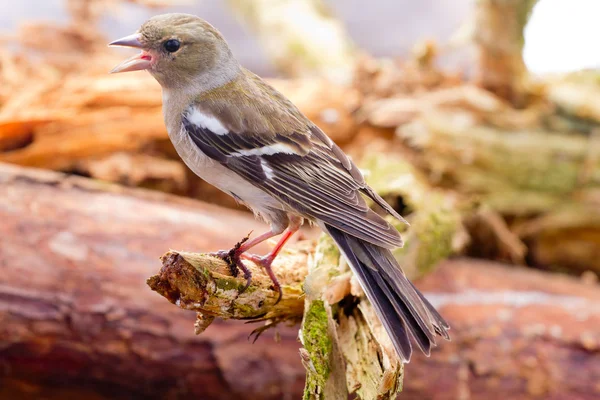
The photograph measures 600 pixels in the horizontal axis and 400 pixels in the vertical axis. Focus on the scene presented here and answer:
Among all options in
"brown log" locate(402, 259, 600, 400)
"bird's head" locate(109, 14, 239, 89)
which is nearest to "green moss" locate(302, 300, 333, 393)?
"bird's head" locate(109, 14, 239, 89)

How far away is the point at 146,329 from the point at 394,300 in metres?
1.78

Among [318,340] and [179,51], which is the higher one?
[179,51]

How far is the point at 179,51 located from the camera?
2105 millimetres

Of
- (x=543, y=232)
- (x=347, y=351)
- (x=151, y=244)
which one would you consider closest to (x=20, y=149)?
(x=151, y=244)

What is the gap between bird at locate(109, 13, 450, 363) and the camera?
201cm

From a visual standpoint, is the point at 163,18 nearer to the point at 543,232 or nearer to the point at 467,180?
the point at 467,180

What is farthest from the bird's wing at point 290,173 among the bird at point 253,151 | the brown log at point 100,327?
the brown log at point 100,327

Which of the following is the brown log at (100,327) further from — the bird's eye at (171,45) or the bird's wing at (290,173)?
the bird's eye at (171,45)

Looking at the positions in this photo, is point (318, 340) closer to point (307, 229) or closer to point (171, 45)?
point (171, 45)

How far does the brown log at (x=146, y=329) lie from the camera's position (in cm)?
308

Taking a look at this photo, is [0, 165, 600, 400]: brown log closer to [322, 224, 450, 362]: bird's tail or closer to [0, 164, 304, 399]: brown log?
[0, 164, 304, 399]: brown log

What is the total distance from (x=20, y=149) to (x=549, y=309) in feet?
12.5

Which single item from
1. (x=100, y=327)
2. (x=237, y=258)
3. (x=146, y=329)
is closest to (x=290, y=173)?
(x=237, y=258)

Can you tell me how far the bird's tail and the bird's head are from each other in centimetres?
Answer: 84
